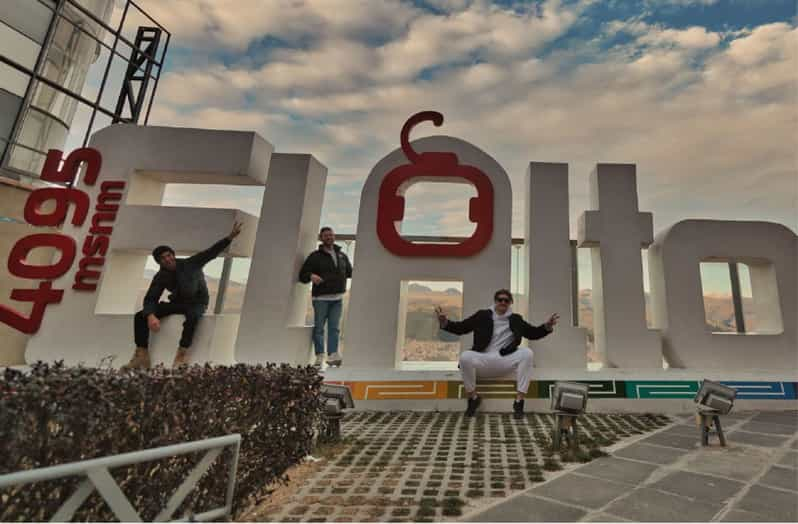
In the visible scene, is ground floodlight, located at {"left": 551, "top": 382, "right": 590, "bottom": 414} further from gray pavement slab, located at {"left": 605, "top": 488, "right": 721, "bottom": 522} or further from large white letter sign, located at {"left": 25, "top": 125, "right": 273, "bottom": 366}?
large white letter sign, located at {"left": 25, "top": 125, "right": 273, "bottom": 366}

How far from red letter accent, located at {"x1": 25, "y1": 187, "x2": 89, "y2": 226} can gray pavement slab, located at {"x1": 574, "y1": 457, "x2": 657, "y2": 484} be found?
783cm

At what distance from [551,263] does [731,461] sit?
129 inches

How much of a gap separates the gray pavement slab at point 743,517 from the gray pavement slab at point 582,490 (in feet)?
1.76

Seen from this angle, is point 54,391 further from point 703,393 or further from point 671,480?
point 703,393

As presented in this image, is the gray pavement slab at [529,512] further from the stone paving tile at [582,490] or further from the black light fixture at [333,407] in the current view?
the black light fixture at [333,407]

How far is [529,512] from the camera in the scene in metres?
2.29

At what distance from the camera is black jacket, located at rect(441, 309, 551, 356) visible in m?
5.15

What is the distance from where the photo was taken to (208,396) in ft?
7.79

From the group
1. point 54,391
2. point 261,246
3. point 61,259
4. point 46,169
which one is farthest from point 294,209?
point 54,391

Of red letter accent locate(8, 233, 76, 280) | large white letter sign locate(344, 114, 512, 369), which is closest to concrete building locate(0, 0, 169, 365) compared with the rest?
red letter accent locate(8, 233, 76, 280)

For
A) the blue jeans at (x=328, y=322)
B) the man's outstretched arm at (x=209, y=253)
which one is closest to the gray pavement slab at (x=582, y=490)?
the blue jeans at (x=328, y=322)

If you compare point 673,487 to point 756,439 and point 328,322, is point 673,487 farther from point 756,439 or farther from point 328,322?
point 328,322

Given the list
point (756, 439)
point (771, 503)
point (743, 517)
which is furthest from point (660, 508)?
point (756, 439)

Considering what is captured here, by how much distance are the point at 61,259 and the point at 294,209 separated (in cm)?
379
